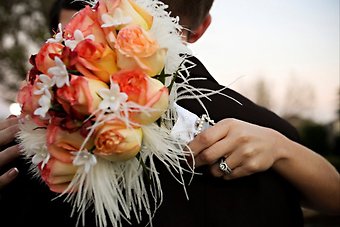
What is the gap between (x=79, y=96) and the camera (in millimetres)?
1057

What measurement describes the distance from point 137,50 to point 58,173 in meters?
0.34

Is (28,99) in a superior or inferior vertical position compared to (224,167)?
superior

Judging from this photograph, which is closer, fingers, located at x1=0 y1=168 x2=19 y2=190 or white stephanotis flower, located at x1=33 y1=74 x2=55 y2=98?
white stephanotis flower, located at x1=33 y1=74 x2=55 y2=98

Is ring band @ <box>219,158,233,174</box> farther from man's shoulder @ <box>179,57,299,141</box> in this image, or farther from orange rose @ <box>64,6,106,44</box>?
orange rose @ <box>64,6,106,44</box>

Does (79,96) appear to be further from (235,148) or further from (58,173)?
(235,148)

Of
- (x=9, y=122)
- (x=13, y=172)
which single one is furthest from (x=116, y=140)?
(x=9, y=122)

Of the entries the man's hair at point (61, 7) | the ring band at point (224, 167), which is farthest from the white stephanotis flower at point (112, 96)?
the man's hair at point (61, 7)

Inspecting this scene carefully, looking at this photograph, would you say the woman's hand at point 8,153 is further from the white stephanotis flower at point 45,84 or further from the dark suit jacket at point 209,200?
the white stephanotis flower at point 45,84

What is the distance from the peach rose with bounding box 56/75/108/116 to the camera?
1.06 meters

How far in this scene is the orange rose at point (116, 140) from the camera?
1.08m

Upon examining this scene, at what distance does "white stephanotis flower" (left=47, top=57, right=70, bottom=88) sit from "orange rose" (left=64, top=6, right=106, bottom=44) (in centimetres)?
11

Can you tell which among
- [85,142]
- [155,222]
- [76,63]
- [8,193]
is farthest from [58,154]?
[8,193]

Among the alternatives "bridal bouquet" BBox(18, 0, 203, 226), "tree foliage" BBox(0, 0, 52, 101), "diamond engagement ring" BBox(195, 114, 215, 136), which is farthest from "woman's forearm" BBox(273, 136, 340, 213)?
"tree foliage" BBox(0, 0, 52, 101)

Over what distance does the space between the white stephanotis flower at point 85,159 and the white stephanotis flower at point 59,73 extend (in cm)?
16
